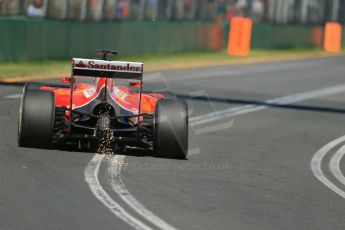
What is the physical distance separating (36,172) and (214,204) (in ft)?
6.89

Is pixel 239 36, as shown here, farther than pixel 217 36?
Yes

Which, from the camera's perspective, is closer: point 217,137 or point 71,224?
point 71,224

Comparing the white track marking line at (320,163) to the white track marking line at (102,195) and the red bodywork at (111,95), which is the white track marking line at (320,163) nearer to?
the red bodywork at (111,95)

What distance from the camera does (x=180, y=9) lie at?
38.5m

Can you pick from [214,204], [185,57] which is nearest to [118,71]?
[214,204]

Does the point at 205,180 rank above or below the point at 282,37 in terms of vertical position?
above

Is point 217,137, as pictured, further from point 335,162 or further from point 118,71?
point 118,71

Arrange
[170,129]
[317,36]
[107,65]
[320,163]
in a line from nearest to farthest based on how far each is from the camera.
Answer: [107,65] < [170,129] < [320,163] < [317,36]

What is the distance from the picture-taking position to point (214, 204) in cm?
1006

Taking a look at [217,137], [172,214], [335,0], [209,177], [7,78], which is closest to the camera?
[172,214]

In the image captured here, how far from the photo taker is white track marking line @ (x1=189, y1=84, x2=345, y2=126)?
1837 cm

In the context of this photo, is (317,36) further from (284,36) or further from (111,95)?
(111,95)

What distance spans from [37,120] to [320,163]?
413 cm

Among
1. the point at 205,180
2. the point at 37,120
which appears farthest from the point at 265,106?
the point at 205,180
